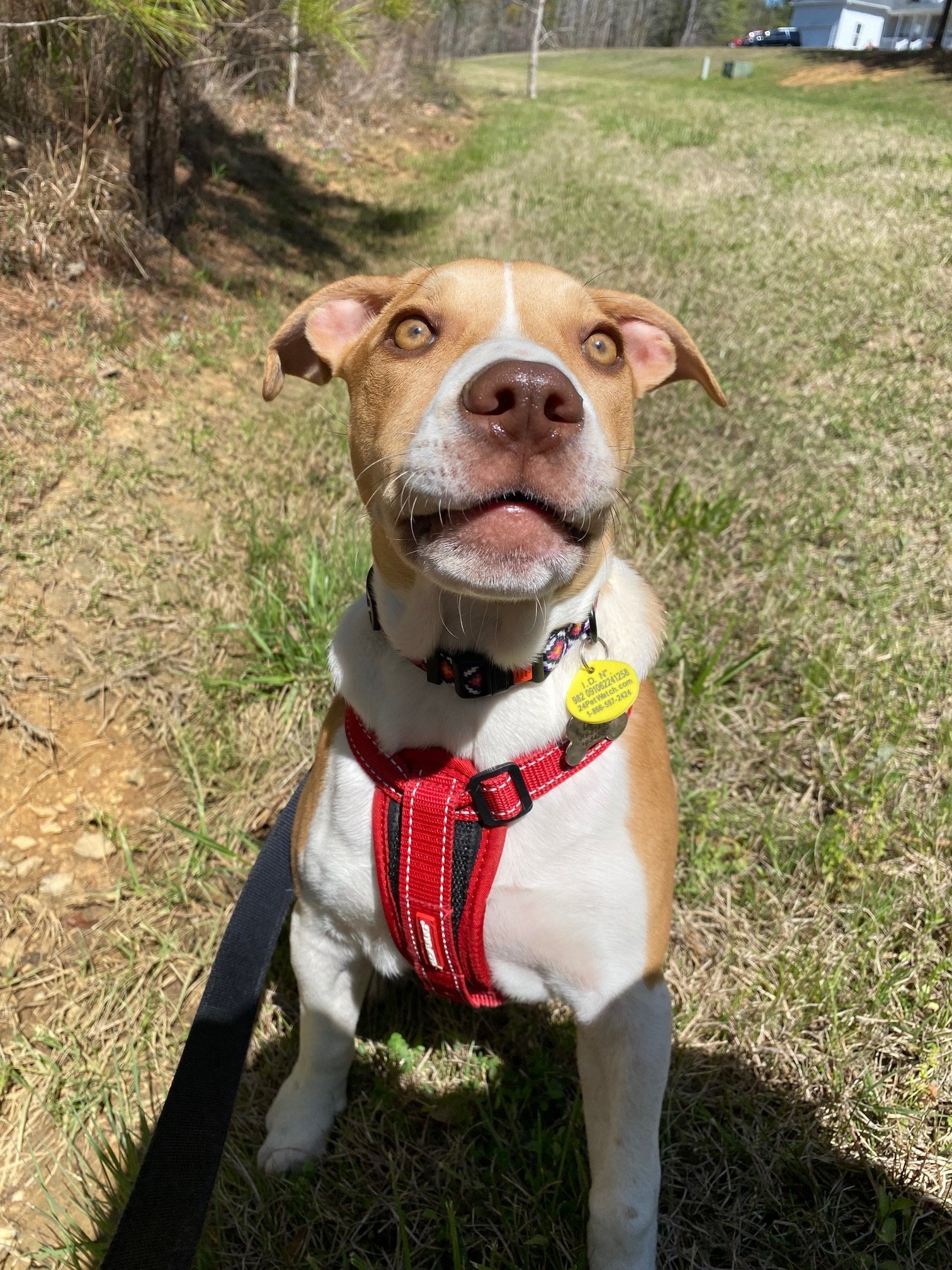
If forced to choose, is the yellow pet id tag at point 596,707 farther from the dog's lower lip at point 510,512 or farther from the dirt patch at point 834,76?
the dirt patch at point 834,76

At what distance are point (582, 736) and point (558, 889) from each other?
33 cm

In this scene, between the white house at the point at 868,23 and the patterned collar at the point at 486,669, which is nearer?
the patterned collar at the point at 486,669

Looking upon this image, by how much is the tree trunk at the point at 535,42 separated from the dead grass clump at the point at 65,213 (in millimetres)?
25459

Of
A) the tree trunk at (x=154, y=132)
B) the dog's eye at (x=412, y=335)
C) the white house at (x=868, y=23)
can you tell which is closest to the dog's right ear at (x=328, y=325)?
the dog's eye at (x=412, y=335)

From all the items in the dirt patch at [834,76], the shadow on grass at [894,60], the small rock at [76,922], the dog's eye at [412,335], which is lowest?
the small rock at [76,922]

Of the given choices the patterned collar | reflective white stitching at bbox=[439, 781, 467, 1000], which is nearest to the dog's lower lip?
the patterned collar

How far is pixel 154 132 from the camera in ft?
18.5

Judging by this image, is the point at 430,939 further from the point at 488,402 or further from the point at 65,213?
the point at 65,213

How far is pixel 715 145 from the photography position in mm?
14891

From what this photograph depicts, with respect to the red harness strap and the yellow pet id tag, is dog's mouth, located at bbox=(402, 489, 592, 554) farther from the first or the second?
the red harness strap

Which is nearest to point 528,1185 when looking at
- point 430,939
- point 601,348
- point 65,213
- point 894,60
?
point 430,939

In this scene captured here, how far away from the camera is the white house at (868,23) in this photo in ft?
101

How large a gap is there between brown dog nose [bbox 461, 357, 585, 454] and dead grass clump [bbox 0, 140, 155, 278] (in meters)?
4.79

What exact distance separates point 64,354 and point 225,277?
93.9 inches
